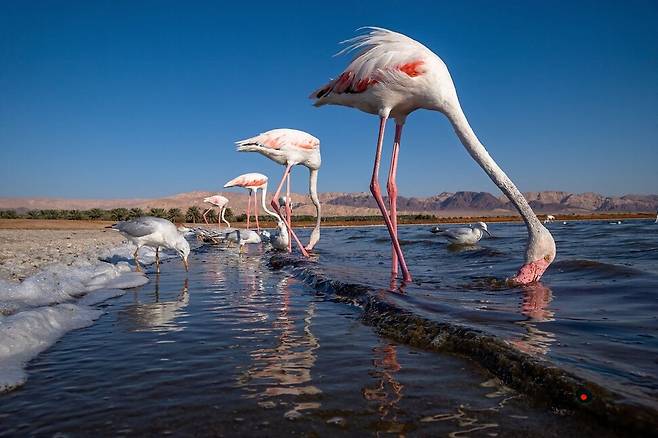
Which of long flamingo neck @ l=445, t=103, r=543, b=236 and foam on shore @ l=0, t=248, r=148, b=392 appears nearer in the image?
foam on shore @ l=0, t=248, r=148, b=392

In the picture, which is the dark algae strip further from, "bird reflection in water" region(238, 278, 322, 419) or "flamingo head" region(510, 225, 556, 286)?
"flamingo head" region(510, 225, 556, 286)

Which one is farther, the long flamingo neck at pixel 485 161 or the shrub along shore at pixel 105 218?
the shrub along shore at pixel 105 218

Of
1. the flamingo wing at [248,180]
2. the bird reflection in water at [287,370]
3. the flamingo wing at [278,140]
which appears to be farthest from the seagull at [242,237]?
the bird reflection in water at [287,370]

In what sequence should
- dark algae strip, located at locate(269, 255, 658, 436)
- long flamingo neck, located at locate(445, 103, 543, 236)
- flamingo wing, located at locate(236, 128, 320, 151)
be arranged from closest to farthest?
1. dark algae strip, located at locate(269, 255, 658, 436)
2. long flamingo neck, located at locate(445, 103, 543, 236)
3. flamingo wing, located at locate(236, 128, 320, 151)

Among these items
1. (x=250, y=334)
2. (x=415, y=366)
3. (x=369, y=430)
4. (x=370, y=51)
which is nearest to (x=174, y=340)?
(x=250, y=334)

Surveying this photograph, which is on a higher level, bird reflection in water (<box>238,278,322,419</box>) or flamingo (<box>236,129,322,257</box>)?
flamingo (<box>236,129,322,257</box>)

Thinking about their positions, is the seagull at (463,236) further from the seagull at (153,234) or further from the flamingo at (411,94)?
the seagull at (153,234)

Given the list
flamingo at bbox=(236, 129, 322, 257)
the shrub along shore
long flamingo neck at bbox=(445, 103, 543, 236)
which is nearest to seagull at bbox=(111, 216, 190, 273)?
flamingo at bbox=(236, 129, 322, 257)

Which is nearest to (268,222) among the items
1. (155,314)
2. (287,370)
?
(155,314)

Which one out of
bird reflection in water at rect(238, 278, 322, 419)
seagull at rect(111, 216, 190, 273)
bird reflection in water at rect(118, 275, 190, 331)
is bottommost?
bird reflection in water at rect(118, 275, 190, 331)

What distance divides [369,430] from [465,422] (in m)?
0.45

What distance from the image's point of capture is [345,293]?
19.2 feet

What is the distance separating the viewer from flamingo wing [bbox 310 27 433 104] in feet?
20.6

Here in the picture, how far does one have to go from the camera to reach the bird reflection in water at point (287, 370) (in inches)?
95.3
